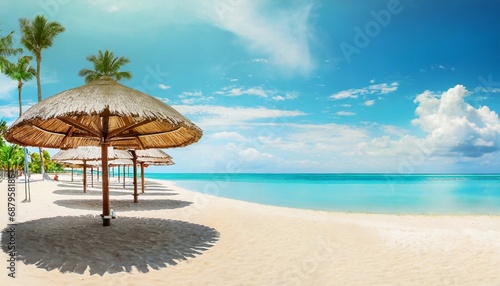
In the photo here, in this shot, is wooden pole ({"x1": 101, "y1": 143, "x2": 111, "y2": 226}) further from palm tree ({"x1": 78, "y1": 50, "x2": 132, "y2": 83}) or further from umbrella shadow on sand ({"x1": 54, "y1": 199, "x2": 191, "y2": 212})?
palm tree ({"x1": 78, "y1": 50, "x2": 132, "y2": 83})

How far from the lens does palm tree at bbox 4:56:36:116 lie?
97.1 ft

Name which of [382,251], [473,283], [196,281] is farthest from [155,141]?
[473,283]

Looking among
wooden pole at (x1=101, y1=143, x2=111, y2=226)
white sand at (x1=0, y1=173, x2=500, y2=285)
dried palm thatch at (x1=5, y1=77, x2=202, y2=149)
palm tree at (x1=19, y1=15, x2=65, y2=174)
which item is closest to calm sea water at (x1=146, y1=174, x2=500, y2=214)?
white sand at (x1=0, y1=173, x2=500, y2=285)

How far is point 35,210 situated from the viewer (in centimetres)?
951

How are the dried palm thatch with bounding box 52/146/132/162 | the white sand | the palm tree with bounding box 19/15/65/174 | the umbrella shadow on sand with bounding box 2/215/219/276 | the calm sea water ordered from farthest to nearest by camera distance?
the palm tree with bounding box 19/15/65/174 < the calm sea water < the dried palm thatch with bounding box 52/146/132/162 < the umbrella shadow on sand with bounding box 2/215/219/276 < the white sand

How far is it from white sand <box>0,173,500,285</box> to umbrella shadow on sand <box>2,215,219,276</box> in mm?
15

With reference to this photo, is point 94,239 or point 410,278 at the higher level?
point 94,239

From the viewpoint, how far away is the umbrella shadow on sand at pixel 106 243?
474 cm

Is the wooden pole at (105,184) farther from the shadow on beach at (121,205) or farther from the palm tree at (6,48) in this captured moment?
the palm tree at (6,48)

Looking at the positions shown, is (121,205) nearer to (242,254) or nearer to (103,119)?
(103,119)

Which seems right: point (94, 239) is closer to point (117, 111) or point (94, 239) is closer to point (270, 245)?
point (117, 111)

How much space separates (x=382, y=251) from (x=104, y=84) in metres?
5.99

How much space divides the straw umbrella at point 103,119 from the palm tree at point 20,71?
26.5 meters

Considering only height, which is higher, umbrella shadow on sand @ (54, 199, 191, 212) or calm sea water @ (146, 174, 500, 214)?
umbrella shadow on sand @ (54, 199, 191, 212)
